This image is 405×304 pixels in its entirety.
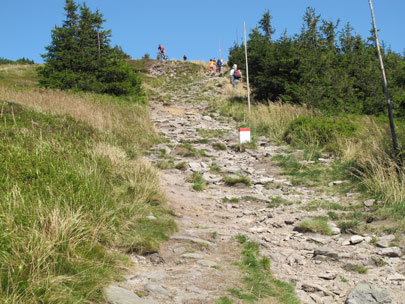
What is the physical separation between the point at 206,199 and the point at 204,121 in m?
10.0

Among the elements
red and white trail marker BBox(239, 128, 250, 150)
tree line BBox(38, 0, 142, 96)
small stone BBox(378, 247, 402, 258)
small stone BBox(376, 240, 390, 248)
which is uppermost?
tree line BBox(38, 0, 142, 96)

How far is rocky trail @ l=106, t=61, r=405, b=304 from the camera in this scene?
3951 millimetres

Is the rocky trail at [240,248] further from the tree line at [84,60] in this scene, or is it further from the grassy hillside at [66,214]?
the tree line at [84,60]

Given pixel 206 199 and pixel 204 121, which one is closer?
pixel 206 199

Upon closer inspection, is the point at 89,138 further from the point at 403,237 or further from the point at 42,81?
the point at 42,81

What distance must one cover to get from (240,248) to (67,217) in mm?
2498

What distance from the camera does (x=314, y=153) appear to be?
438 inches

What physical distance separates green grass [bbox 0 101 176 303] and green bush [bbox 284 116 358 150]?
6436 millimetres

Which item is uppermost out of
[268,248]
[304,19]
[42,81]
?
[304,19]

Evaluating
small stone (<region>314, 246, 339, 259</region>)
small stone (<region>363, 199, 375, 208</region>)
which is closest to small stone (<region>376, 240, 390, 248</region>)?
small stone (<region>314, 246, 339, 259</region>)

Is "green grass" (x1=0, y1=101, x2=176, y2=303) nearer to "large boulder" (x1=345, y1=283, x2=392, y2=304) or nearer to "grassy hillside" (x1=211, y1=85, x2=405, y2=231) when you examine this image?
"large boulder" (x1=345, y1=283, x2=392, y2=304)

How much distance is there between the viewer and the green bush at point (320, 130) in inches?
462

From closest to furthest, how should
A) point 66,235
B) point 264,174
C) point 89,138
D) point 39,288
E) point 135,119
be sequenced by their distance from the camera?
point 39,288 → point 66,235 → point 89,138 → point 264,174 → point 135,119

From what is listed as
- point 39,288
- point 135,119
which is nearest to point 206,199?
point 39,288
